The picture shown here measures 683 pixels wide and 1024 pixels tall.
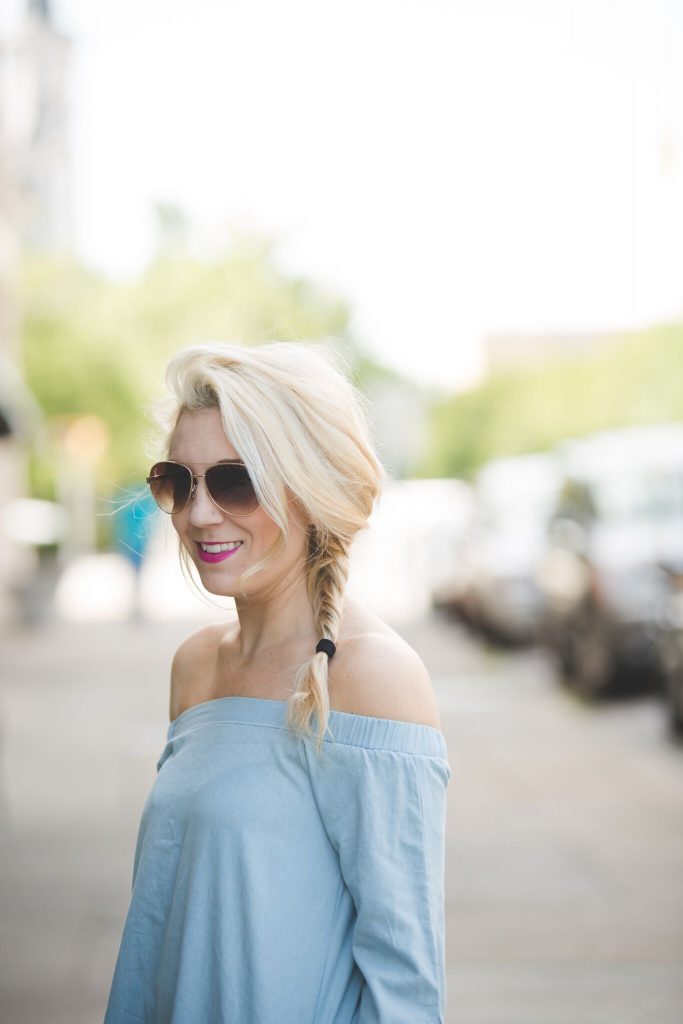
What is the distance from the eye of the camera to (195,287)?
3975 centimetres

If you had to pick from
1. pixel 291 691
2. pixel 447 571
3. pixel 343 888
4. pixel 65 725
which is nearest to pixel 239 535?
pixel 291 691

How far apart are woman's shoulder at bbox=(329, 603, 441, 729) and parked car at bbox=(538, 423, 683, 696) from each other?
25.6 ft

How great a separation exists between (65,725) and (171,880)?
8.73 m

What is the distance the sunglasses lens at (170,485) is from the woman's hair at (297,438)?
113 mm

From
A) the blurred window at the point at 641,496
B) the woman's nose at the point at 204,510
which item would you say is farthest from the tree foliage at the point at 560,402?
the woman's nose at the point at 204,510

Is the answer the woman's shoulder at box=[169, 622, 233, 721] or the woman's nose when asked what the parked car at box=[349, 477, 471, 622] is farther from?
the woman's nose

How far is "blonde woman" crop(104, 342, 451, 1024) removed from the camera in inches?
67.1

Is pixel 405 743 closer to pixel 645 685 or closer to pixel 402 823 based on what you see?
pixel 402 823

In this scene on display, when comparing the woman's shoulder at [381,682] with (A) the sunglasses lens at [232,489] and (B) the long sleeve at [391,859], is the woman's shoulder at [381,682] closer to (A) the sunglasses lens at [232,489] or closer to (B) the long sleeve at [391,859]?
(B) the long sleeve at [391,859]

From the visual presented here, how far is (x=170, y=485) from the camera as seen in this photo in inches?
79.3

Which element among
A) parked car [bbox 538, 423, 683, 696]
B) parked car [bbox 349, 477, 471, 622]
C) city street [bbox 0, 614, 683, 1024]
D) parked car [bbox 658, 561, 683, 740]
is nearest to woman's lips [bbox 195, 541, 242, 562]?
city street [bbox 0, 614, 683, 1024]

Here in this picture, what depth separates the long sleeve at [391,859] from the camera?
1.68 metres

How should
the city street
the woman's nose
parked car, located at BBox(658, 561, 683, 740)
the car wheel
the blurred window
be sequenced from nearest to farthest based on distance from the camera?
the woman's nose, the city street, parked car, located at BBox(658, 561, 683, 740), the car wheel, the blurred window

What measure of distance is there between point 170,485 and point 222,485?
0.54ft
